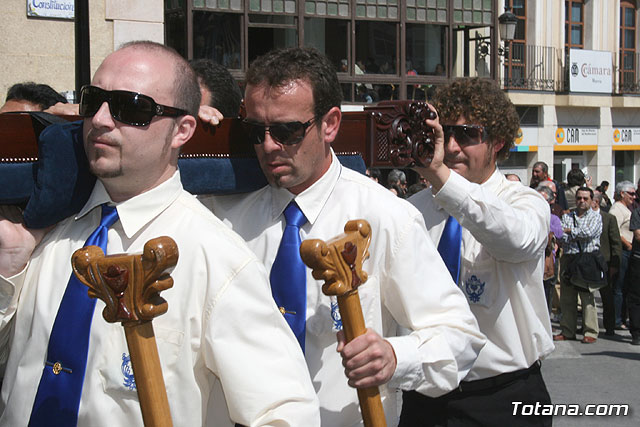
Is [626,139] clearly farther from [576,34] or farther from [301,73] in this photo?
[301,73]

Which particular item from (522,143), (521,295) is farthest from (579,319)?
(522,143)

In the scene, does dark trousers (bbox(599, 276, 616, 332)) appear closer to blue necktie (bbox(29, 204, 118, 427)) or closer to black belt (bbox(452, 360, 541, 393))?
black belt (bbox(452, 360, 541, 393))

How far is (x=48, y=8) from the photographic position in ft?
32.9

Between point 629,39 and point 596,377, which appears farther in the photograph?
point 629,39

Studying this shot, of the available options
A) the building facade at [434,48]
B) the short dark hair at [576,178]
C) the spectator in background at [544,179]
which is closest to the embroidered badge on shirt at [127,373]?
the building facade at [434,48]

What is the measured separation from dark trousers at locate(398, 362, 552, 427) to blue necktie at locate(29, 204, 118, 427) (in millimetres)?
1960

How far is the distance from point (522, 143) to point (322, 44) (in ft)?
26.9

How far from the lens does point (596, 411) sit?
7133 mm

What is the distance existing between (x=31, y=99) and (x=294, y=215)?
8.10 feet

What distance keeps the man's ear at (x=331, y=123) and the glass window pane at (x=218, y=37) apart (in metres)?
13.4

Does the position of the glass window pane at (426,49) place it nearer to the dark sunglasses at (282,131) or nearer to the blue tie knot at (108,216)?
the dark sunglasses at (282,131)

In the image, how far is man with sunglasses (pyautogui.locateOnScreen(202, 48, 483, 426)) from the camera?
2.65 metres

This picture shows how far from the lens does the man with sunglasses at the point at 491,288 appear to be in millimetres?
3568

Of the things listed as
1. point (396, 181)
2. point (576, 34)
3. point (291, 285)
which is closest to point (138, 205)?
point (291, 285)
